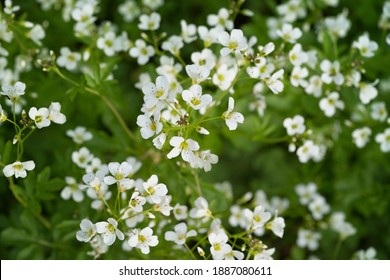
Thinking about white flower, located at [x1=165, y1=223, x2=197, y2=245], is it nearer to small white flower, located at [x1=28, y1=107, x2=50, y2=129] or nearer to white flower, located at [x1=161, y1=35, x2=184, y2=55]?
small white flower, located at [x1=28, y1=107, x2=50, y2=129]

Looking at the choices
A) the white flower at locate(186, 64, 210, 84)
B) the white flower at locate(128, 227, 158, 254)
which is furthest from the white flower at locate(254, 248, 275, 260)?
the white flower at locate(186, 64, 210, 84)

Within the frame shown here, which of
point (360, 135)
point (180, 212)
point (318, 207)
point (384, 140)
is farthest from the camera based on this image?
point (318, 207)

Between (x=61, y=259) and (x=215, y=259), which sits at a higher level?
(x=215, y=259)

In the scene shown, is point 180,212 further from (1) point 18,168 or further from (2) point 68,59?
(2) point 68,59

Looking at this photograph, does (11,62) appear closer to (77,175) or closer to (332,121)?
(77,175)

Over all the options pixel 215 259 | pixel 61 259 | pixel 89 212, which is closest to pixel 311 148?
pixel 215 259

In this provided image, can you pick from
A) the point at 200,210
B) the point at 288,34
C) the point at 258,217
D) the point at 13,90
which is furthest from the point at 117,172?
the point at 288,34
